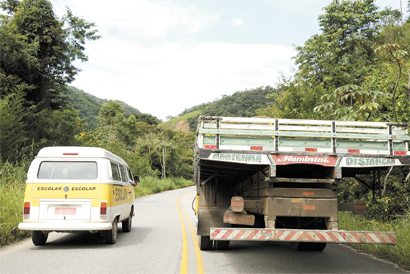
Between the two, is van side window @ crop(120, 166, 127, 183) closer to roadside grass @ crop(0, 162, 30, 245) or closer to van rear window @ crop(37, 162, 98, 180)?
van rear window @ crop(37, 162, 98, 180)

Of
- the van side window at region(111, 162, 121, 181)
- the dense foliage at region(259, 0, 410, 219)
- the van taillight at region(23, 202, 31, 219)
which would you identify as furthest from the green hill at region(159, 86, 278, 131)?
the van taillight at region(23, 202, 31, 219)

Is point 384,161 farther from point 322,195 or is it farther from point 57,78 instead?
point 57,78

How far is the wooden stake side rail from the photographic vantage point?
606 cm

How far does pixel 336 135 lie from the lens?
6145 mm

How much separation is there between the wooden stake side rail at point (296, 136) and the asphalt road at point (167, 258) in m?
2.10

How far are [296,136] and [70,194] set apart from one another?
498cm

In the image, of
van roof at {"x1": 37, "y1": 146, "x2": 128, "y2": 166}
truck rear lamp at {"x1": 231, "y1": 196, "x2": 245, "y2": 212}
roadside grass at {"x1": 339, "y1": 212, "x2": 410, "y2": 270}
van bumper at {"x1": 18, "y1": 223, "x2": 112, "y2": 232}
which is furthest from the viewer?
van roof at {"x1": 37, "y1": 146, "x2": 128, "y2": 166}

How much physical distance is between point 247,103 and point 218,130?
189 feet

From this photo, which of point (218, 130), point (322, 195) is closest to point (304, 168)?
point (322, 195)

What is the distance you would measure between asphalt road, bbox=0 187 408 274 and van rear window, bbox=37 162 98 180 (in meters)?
1.55

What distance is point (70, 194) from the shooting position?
8.02 m

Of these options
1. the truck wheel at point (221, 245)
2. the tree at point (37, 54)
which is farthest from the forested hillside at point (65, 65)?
the truck wheel at point (221, 245)

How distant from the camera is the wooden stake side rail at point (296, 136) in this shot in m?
6.06

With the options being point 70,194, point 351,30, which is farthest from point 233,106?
point 70,194
